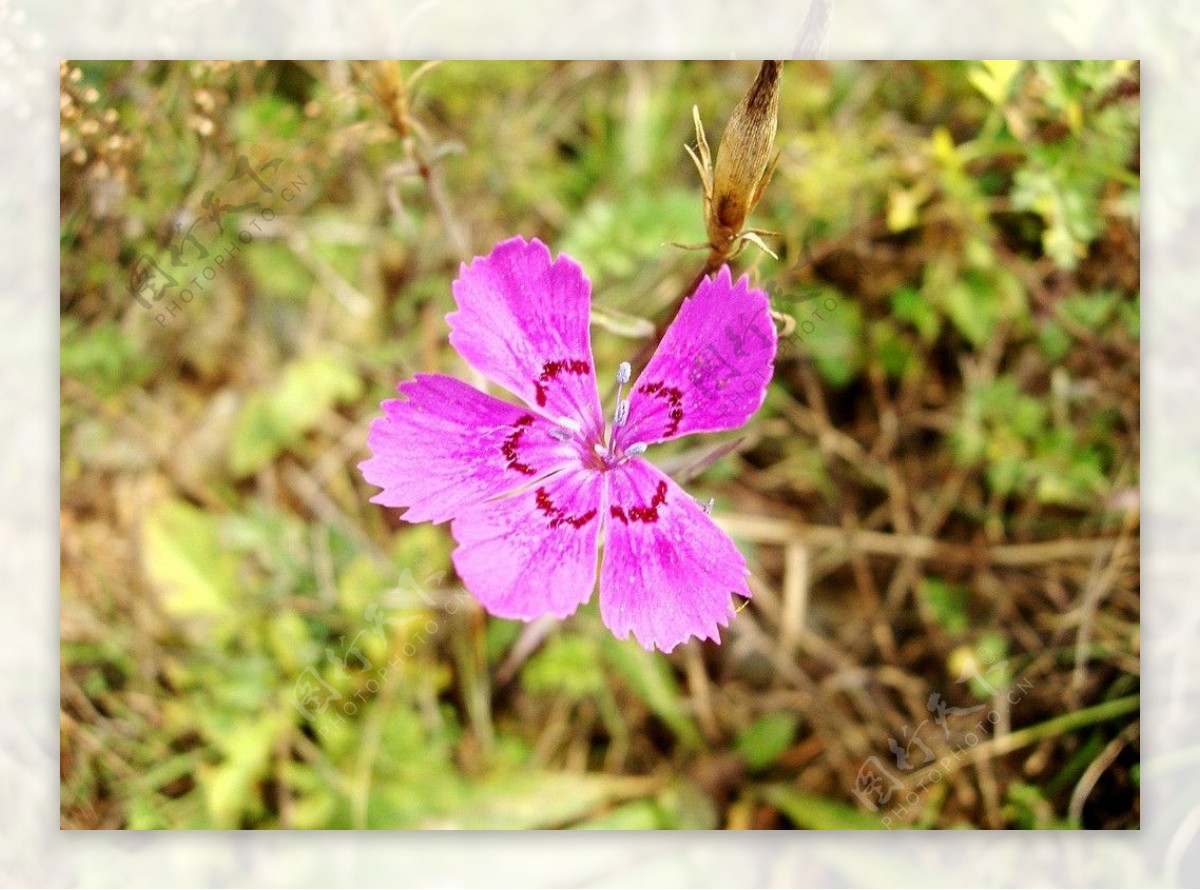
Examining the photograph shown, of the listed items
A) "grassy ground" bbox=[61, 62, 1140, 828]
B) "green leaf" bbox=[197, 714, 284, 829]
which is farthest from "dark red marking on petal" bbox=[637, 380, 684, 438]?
"green leaf" bbox=[197, 714, 284, 829]

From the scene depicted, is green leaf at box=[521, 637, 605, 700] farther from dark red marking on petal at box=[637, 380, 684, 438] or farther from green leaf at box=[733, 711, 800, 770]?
dark red marking on petal at box=[637, 380, 684, 438]

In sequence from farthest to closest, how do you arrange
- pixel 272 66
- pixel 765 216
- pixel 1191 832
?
1. pixel 765 216
2. pixel 272 66
3. pixel 1191 832

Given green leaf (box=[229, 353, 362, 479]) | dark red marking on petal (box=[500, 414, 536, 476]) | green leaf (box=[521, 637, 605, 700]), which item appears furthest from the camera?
green leaf (box=[229, 353, 362, 479])

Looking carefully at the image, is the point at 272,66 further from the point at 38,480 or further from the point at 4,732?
the point at 4,732

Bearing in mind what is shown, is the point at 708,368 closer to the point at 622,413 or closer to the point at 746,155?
the point at 622,413

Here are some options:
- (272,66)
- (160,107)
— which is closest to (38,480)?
(160,107)

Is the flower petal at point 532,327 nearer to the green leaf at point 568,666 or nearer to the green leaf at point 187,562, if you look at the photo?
the green leaf at point 568,666
